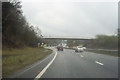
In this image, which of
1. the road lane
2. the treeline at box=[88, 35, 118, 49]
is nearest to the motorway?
the road lane

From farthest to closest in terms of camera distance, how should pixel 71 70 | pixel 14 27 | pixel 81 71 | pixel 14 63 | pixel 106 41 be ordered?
1. pixel 106 41
2. pixel 14 63
3. pixel 14 27
4. pixel 71 70
5. pixel 81 71

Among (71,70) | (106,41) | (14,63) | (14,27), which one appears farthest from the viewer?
(106,41)

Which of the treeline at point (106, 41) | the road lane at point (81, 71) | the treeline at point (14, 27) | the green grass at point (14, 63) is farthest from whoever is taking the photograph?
the treeline at point (106, 41)

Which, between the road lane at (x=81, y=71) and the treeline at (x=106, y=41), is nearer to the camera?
the road lane at (x=81, y=71)

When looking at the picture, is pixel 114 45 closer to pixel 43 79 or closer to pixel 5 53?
pixel 5 53

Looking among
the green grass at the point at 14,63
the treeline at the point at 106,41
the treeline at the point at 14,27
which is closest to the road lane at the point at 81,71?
the green grass at the point at 14,63

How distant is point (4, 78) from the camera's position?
7988 mm

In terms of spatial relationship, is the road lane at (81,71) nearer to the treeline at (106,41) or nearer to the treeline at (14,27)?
the treeline at (14,27)

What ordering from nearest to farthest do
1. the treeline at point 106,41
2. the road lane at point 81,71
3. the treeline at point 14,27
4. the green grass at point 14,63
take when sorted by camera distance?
1. the road lane at point 81,71
2. the green grass at point 14,63
3. the treeline at point 14,27
4. the treeline at point 106,41

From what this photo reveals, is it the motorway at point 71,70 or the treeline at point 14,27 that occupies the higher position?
the treeline at point 14,27

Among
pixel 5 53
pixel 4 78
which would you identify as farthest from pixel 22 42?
pixel 5 53

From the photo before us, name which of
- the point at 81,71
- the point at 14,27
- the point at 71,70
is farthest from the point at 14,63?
the point at 81,71

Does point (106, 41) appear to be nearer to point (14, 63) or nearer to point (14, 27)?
point (14, 63)

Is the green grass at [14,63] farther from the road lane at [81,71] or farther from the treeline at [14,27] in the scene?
the road lane at [81,71]
